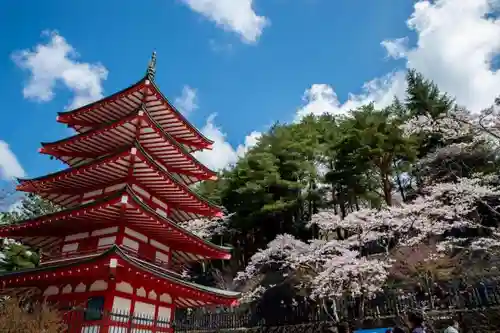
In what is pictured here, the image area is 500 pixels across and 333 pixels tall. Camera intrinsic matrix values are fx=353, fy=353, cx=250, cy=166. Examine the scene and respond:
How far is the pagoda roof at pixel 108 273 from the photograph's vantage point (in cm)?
978

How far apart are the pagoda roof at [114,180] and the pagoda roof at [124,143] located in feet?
4.38

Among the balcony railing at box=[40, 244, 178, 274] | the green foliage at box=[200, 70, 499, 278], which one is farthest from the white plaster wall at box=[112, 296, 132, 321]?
the green foliage at box=[200, 70, 499, 278]

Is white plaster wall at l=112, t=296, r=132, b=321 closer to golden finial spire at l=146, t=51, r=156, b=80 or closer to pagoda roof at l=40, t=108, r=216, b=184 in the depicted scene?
pagoda roof at l=40, t=108, r=216, b=184

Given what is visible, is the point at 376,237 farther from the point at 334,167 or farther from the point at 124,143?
the point at 124,143

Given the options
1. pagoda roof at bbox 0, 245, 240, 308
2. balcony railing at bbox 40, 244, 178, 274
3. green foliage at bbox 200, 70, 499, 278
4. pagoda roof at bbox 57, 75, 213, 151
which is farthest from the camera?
green foliage at bbox 200, 70, 499, 278

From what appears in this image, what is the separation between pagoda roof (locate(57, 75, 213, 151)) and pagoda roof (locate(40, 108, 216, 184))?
111 centimetres

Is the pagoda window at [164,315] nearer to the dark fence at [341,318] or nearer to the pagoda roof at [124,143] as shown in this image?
the dark fence at [341,318]

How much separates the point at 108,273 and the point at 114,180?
3942 millimetres

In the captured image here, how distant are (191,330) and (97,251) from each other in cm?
903

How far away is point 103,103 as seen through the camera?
47.6 feet

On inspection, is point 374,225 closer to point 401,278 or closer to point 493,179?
point 401,278

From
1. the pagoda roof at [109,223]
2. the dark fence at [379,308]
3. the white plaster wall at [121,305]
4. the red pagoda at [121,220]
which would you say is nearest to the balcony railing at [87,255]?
the red pagoda at [121,220]

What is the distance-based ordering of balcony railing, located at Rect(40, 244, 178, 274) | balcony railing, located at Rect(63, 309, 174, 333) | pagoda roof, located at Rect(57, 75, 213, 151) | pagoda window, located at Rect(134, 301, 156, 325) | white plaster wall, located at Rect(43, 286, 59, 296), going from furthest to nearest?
1. pagoda roof, located at Rect(57, 75, 213, 151)
2. white plaster wall, located at Rect(43, 286, 59, 296)
3. balcony railing, located at Rect(40, 244, 178, 274)
4. pagoda window, located at Rect(134, 301, 156, 325)
5. balcony railing, located at Rect(63, 309, 174, 333)

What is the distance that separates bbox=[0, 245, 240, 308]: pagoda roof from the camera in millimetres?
9781
